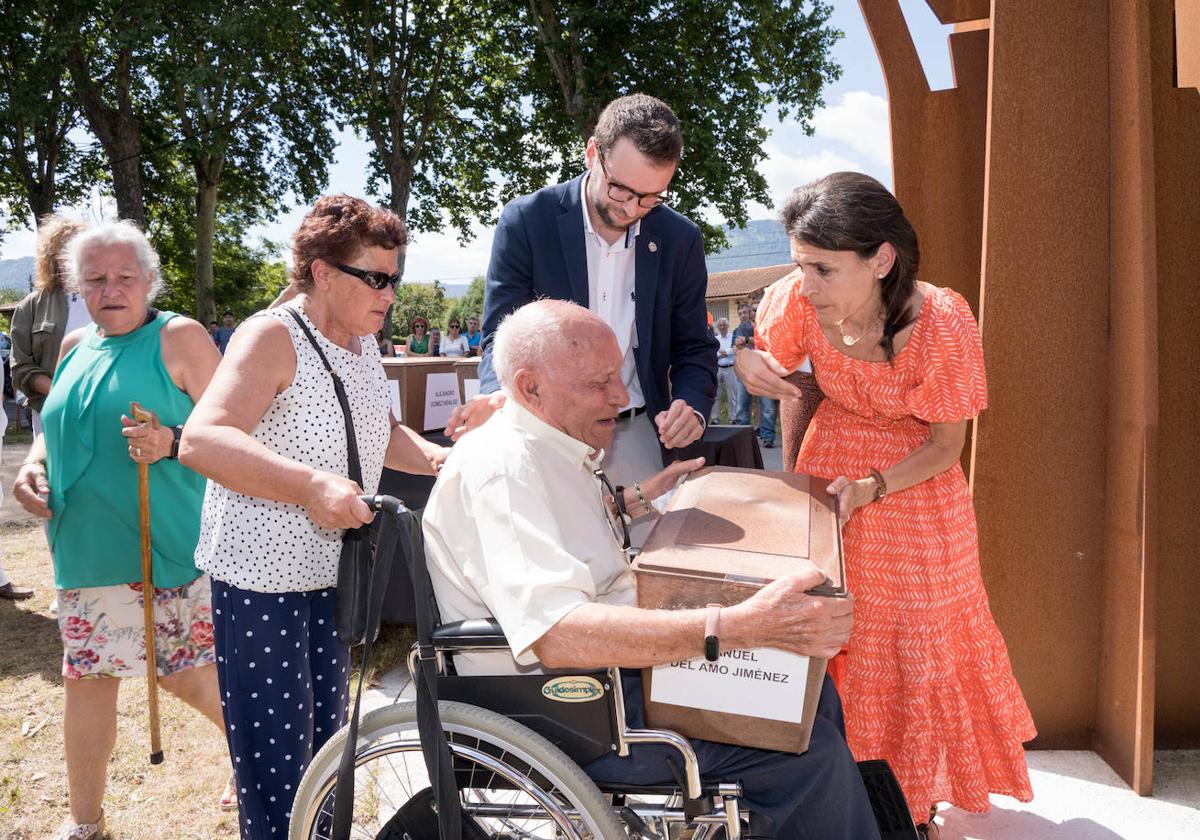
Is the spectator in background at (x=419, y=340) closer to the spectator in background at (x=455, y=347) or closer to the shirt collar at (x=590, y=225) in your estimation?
the spectator in background at (x=455, y=347)

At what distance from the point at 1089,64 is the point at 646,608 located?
8.52 feet

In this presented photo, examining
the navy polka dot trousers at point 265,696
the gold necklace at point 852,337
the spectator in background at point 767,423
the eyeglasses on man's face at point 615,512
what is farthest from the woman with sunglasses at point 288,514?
the spectator in background at point 767,423

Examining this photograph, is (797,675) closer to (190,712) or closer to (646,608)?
(646,608)

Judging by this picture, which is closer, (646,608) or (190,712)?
(646,608)

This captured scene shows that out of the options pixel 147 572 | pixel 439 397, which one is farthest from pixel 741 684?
pixel 439 397

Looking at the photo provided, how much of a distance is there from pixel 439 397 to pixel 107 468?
199 centimetres

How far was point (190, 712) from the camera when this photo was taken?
3928mm

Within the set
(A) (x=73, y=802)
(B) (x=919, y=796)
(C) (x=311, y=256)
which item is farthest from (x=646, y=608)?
(A) (x=73, y=802)

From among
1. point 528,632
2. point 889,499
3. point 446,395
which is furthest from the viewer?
point 446,395

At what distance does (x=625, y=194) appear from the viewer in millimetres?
2598

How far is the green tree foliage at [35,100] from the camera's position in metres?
16.5

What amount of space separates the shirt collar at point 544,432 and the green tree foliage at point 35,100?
18.7 meters

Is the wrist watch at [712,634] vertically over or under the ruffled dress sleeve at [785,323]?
under

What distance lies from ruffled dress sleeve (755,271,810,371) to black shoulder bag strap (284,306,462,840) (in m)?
1.33
